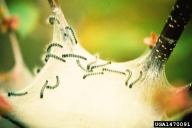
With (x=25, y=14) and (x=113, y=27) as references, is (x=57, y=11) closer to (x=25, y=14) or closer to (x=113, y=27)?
(x=25, y=14)

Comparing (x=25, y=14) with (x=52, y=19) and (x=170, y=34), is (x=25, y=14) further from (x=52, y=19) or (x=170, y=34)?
(x=170, y=34)

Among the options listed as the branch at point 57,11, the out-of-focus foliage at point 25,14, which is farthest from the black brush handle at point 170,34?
the out-of-focus foliage at point 25,14

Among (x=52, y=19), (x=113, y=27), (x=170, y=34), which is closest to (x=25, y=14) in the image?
(x=52, y=19)

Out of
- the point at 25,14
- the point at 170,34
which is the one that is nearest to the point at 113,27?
the point at 170,34

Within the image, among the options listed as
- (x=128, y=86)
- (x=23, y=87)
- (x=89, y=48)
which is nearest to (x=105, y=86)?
(x=128, y=86)

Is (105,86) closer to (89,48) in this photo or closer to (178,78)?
(89,48)
